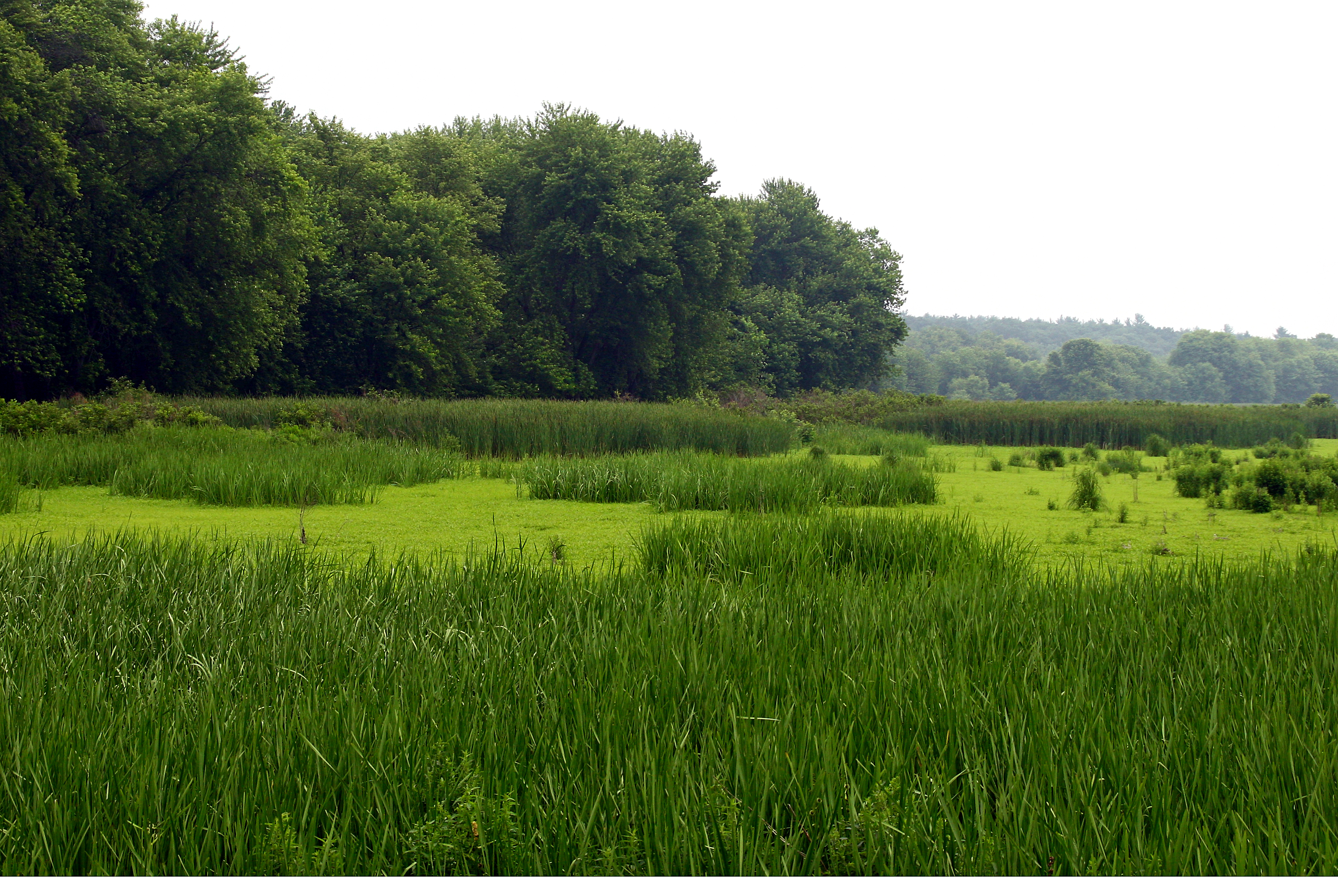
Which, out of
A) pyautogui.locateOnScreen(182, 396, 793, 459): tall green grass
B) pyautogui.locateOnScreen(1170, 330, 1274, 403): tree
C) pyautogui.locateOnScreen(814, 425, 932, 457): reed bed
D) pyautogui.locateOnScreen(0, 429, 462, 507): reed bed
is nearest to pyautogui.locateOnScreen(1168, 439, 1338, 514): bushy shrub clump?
pyautogui.locateOnScreen(814, 425, 932, 457): reed bed

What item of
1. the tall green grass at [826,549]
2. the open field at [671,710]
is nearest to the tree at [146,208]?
the open field at [671,710]

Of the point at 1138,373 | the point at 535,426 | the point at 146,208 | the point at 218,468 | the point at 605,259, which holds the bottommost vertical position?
the point at 218,468

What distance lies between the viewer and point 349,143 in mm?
25047

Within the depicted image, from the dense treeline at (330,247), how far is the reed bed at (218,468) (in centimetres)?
818

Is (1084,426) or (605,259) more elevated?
(605,259)

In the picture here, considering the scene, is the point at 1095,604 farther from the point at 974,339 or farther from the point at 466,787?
the point at 974,339

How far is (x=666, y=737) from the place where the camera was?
6.70ft

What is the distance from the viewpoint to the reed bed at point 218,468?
7.25 metres

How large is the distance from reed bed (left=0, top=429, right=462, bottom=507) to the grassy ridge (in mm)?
14095

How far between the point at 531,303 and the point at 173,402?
1651 centimetres

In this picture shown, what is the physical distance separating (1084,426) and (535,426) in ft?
42.4

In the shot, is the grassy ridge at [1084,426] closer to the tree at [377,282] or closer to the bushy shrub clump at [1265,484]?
the bushy shrub clump at [1265,484]

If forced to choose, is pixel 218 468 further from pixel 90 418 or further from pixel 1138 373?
pixel 1138 373

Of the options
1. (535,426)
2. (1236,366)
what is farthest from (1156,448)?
(1236,366)
